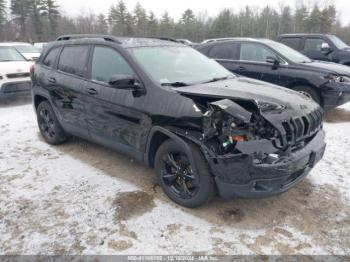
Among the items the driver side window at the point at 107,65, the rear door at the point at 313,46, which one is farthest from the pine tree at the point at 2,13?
the driver side window at the point at 107,65

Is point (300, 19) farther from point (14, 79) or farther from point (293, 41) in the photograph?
point (14, 79)

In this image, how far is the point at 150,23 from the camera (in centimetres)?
5266

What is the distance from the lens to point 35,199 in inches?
141

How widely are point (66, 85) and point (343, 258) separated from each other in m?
4.06

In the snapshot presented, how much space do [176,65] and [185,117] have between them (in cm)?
116

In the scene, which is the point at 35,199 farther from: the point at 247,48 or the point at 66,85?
the point at 247,48

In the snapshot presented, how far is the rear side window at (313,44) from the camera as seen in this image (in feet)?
34.2

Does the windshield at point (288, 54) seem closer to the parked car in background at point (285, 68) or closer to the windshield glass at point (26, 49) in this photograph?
the parked car in background at point (285, 68)

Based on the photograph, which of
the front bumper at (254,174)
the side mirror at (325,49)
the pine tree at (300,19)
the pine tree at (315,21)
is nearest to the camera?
the front bumper at (254,174)

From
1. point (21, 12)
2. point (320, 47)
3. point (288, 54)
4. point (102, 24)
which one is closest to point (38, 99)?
point (288, 54)

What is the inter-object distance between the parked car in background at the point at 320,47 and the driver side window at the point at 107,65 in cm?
849

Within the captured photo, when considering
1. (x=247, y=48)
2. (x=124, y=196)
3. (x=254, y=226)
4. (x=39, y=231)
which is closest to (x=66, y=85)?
(x=124, y=196)

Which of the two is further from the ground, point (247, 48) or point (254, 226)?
point (247, 48)

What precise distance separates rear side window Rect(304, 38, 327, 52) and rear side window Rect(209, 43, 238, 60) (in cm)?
429
